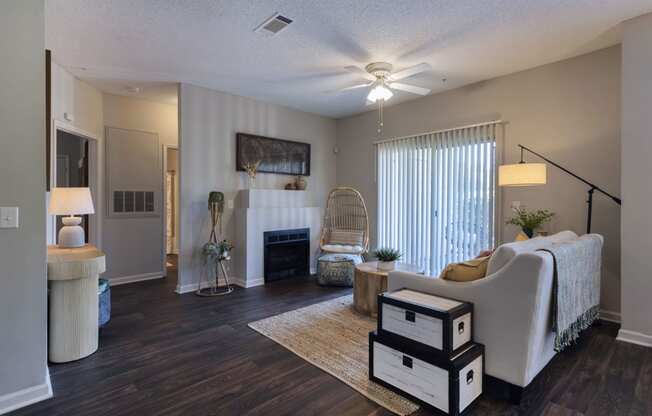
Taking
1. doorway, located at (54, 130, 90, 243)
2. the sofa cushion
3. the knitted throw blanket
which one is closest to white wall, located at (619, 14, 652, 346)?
the knitted throw blanket

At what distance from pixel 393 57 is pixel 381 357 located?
294cm

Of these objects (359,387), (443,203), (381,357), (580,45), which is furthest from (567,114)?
(359,387)

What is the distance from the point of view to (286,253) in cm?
511

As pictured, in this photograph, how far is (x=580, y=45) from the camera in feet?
10.6

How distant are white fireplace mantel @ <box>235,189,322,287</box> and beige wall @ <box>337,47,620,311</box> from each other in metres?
2.62

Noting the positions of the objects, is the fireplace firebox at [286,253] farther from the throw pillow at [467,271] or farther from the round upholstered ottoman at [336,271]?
the throw pillow at [467,271]

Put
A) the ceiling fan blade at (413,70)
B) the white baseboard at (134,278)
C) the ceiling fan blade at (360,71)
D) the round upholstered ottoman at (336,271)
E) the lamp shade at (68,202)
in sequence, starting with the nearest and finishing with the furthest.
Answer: the lamp shade at (68,202)
the ceiling fan blade at (413,70)
the ceiling fan blade at (360,71)
the round upholstered ottoman at (336,271)
the white baseboard at (134,278)

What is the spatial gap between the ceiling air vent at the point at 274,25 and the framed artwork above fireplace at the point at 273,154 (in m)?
2.10

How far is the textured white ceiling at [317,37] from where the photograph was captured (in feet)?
8.48

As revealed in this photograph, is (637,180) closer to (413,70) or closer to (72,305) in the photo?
(413,70)

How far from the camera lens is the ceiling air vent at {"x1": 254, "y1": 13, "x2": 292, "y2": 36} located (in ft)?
8.93

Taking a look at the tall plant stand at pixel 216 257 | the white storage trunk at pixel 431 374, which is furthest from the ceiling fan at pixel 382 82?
the white storage trunk at pixel 431 374

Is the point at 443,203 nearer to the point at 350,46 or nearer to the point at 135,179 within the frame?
the point at 350,46

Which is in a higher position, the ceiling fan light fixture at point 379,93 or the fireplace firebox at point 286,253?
the ceiling fan light fixture at point 379,93
